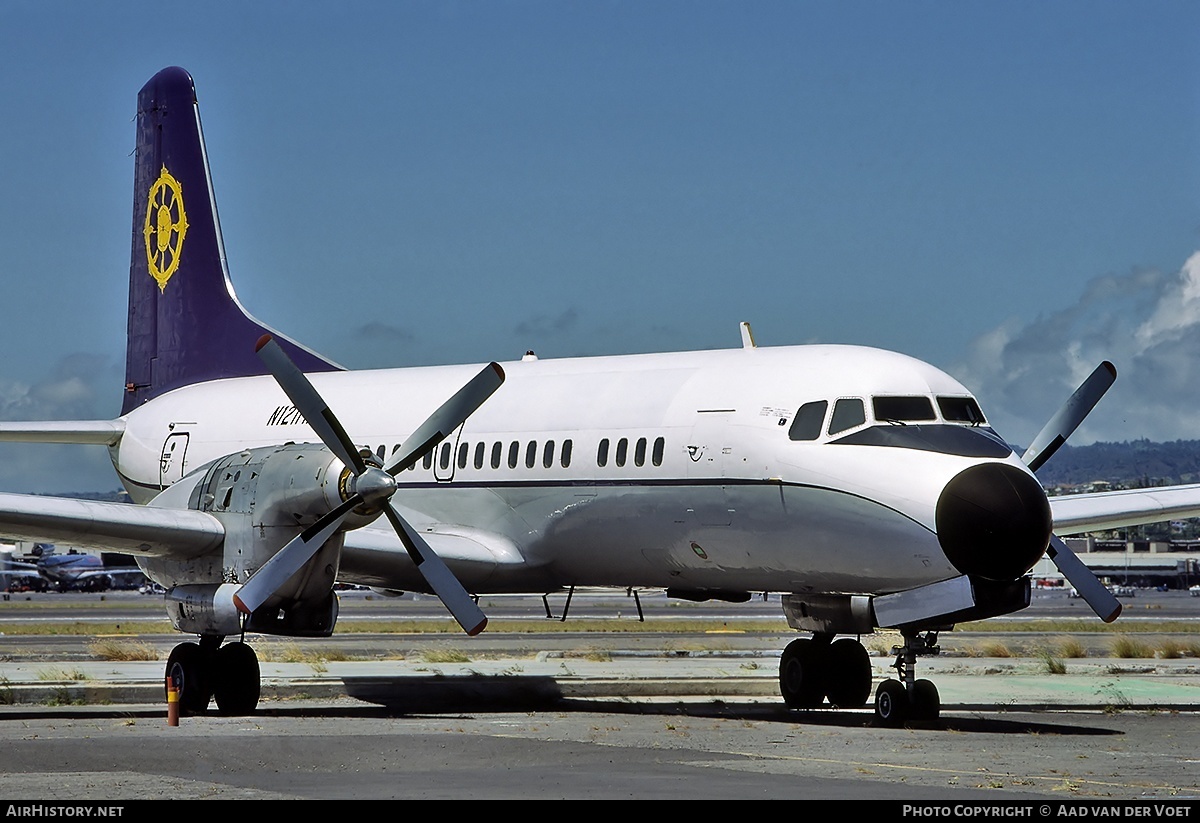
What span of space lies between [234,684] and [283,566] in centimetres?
172

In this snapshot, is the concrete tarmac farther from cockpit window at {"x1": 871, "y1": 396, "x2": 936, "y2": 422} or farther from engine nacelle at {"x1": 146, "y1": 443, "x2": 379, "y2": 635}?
cockpit window at {"x1": 871, "y1": 396, "x2": 936, "y2": 422}

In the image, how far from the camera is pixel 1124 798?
1082cm

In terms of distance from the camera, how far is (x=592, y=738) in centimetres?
1547

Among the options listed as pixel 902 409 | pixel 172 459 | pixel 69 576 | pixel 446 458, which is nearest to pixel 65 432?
pixel 172 459

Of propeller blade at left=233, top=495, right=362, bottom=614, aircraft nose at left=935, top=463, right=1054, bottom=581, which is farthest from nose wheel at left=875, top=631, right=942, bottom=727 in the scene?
propeller blade at left=233, top=495, right=362, bottom=614

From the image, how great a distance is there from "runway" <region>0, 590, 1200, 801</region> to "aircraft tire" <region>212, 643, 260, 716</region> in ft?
0.73

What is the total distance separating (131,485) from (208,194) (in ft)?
15.0

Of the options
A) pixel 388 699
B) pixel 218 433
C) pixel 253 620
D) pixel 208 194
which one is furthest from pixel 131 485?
pixel 253 620

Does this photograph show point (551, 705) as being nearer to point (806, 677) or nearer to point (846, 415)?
point (806, 677)

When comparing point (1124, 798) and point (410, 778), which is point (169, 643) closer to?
point (410, 778)

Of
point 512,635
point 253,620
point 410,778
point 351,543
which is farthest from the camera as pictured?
point 512,635

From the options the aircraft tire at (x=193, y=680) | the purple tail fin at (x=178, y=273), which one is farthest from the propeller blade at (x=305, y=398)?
the purple tail fin at (x=178, y=273)

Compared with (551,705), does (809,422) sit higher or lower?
higher

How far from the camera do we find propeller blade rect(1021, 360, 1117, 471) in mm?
19203
